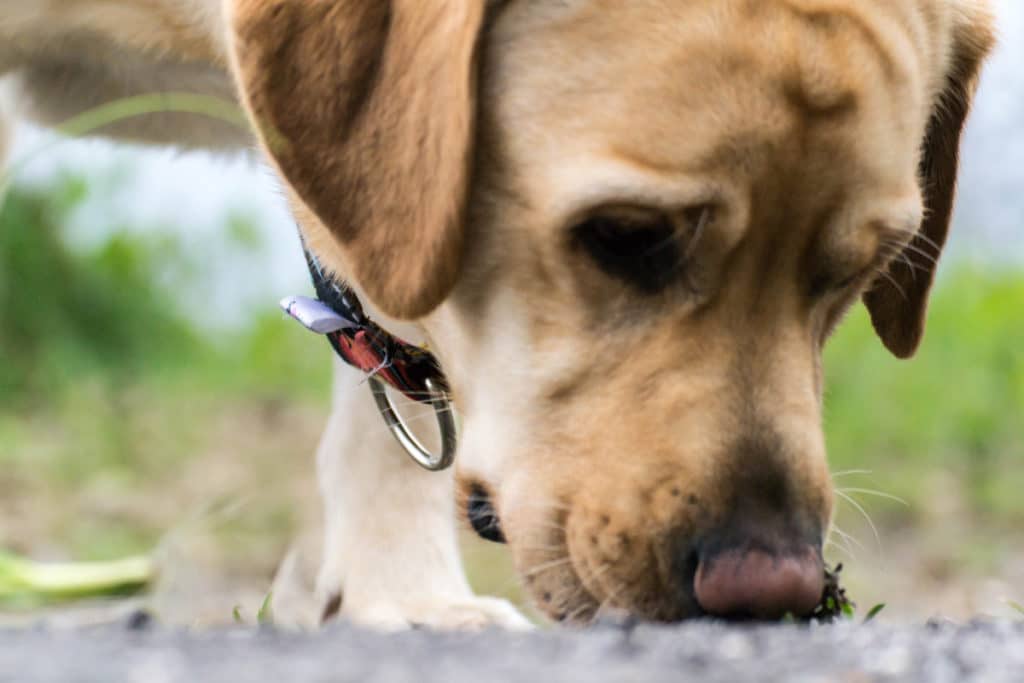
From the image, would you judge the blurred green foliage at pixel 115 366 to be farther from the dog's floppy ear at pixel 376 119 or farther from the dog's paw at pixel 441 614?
the dog's floppy ear at pixel 376 119

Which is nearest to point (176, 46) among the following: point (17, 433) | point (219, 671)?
point (219, 671)

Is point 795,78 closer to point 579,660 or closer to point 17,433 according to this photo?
point 579,660

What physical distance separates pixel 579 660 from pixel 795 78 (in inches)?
41.5

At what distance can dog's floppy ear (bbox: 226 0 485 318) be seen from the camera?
2.40m

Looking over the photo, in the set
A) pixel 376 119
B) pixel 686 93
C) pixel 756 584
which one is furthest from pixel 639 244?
pixel 756 584

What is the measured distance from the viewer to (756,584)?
213 cm

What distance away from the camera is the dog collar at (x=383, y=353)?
2.95 m

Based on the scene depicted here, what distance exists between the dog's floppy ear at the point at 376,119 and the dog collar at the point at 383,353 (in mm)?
394

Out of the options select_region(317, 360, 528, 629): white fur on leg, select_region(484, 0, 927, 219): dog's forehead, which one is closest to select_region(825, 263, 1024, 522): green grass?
select_region(317, 360, 528, 629): white fur on leg

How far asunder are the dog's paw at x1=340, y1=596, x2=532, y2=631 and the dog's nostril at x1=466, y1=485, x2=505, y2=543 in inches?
13.1

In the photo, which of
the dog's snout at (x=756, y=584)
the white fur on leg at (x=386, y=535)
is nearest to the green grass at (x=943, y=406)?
the white fur on leg at (x=386, y=535)

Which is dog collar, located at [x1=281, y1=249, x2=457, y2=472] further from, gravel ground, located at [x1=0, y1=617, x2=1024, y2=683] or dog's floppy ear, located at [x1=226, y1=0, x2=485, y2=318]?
gravel ground, located at [x1=0, y1=617, x2=1024, y2=683]

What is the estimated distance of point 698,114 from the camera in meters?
2.32

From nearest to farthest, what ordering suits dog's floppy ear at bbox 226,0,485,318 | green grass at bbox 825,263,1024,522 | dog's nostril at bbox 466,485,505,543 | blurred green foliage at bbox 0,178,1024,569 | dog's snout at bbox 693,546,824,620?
dog's snout at bbox 693,546,824,620, dog's floppy ear at bbox 226,0,485,318, dog's nostril at bbox 466,485,505,543, green grass at bbox 825,263,1024,522, blurred green foliage at bbox 0,178,1024,569
